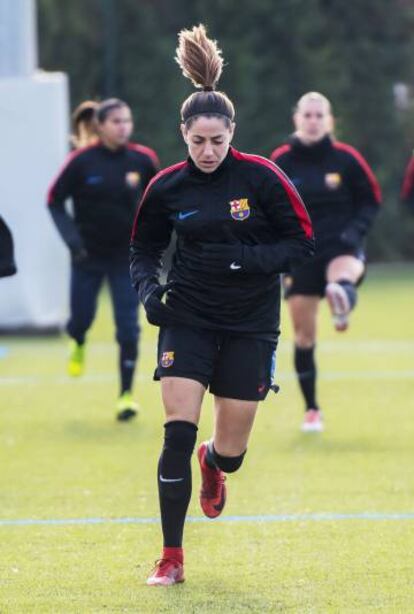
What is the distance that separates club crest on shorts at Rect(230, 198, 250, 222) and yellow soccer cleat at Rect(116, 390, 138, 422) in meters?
5.35

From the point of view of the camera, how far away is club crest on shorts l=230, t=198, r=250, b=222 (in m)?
6.84

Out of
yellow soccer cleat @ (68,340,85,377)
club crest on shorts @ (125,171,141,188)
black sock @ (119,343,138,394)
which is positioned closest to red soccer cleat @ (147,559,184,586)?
black sock @ (119,343,138,394)

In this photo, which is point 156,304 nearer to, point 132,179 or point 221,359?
point 221,359

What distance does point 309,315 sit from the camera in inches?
437

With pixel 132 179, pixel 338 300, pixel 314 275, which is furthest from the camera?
pixel 132 179

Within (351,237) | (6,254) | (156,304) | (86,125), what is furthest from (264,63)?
(156,304)

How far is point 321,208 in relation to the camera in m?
11.2

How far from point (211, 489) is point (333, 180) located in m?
4.07

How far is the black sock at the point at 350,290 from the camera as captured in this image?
1057cm

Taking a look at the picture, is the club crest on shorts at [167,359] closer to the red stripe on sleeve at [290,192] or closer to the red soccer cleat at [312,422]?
the red stripe on sleeve at [290,192]

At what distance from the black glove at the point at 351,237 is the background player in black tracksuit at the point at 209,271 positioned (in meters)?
3.89

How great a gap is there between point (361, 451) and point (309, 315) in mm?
1091

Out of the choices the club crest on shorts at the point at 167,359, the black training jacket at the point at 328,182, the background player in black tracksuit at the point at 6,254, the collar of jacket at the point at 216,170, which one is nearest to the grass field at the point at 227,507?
the club crest on shorts at the point at 167,359

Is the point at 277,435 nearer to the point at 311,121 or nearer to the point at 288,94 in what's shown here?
the point at 311,121
